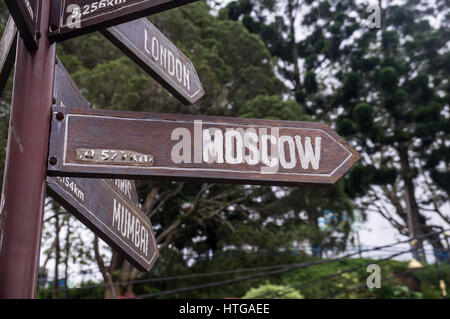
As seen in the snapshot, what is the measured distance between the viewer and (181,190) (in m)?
15.3

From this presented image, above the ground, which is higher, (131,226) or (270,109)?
(270,109)

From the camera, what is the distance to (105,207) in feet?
5.74

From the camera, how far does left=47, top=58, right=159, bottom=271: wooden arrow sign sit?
5.30ft

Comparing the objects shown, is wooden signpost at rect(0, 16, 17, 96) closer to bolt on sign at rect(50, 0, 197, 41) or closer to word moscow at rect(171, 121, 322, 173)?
bolt on sign at rect(50, 0, 197, 41)

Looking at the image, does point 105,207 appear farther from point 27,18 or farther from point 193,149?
point 27,18

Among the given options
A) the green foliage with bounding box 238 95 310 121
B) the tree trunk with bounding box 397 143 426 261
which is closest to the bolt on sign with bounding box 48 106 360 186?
the green foliage with bounding box 238 95 310 121

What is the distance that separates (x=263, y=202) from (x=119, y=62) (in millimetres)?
6509

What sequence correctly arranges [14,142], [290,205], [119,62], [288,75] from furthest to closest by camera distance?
1. [288,75]
2. [290,205]
3. [119,62]
4. [14,142]

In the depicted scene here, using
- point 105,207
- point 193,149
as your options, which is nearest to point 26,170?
point 105,207

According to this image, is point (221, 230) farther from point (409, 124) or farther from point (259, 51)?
point (409, 124)

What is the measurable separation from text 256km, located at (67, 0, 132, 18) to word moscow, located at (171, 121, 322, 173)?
48cm

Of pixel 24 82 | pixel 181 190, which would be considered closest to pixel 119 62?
pixel 181 190

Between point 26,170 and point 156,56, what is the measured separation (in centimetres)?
82
